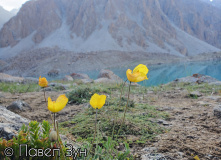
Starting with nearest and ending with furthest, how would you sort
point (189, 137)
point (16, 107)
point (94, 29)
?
point (189, 137) → point (16, 107) → point (94, 29)

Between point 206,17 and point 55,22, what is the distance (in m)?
72.7

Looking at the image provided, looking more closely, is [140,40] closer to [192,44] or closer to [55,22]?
[192,44]

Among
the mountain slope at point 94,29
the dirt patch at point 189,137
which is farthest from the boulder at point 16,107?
the mountain slope at point 94,29

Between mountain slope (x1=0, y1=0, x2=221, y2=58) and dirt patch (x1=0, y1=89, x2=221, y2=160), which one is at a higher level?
mountain slope (x1=0, y1=0, x2=221, y2=58)

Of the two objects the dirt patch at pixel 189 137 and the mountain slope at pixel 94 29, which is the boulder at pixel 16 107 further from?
the mountain slope at pixel 94 29

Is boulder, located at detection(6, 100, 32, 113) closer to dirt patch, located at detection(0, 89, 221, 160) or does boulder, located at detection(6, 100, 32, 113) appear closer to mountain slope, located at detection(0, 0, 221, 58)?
dirt patch, located at detection(0, 89, 221, 160)

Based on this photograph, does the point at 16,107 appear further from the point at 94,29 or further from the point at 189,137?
the point at 94,29

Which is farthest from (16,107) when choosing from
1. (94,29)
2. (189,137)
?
(94,29)

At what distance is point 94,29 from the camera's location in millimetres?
55344

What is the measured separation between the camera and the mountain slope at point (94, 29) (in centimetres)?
5241

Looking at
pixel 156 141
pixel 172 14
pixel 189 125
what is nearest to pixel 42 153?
pixel 156 141

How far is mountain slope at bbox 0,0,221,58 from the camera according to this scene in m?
52.4

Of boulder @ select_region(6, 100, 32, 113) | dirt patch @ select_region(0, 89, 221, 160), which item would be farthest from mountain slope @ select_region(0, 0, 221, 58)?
dirt patch @ select_region(0, 89, 221, 160)

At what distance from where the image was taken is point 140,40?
175 ft
